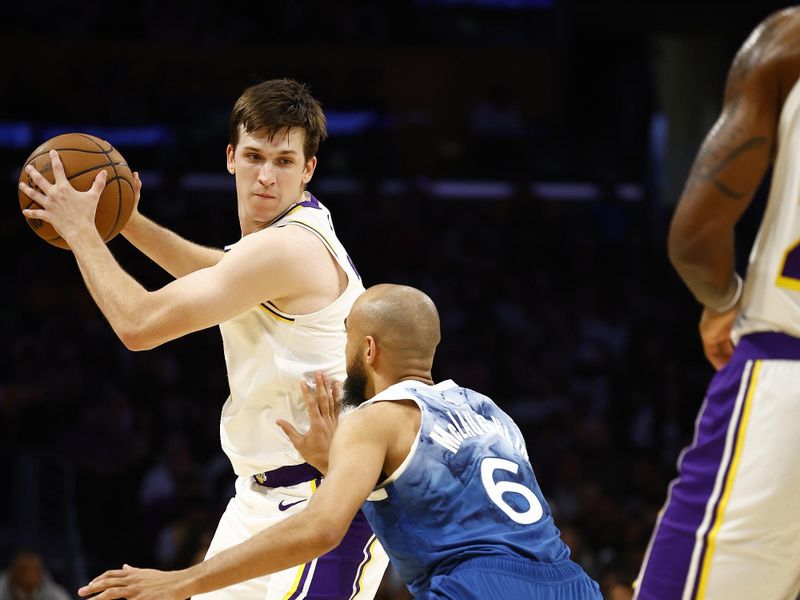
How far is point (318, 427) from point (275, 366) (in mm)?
455

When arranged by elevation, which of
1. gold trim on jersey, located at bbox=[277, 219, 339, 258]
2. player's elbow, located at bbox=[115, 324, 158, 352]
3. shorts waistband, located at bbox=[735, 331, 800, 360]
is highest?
shorts waistband, located at bbox=[735, 331, 800, 360]

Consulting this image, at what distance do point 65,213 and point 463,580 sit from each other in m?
1.76

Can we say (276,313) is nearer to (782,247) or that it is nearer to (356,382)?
(356,382)

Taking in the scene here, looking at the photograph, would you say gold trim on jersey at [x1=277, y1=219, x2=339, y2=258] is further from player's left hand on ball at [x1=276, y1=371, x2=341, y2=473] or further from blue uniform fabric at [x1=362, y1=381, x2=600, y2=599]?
blue uniform fabric at [x1=362, y1=381, x2=600, y2=599]

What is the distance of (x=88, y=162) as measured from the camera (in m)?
3.88

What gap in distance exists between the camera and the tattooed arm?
2.61 m

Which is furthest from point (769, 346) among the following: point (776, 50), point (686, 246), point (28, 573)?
point (28, 573)

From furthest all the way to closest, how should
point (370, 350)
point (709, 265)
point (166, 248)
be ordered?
point (166, 248)
point (370, 350)
point (709, 265)

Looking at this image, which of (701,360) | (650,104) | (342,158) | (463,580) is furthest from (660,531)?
(650,104)

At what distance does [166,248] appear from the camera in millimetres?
4496

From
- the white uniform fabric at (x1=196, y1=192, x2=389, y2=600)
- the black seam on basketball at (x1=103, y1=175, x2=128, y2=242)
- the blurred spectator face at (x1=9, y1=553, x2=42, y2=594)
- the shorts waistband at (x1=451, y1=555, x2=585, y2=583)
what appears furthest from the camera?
the blurred spectator face at (x1=9, y1=553, x2=42, y2=594)

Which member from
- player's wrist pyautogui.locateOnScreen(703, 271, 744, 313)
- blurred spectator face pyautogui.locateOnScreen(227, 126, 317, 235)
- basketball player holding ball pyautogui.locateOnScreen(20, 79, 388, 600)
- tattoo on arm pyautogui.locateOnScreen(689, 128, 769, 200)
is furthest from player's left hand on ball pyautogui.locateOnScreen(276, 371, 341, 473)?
tattoo on arm pyautogui.locateOnScreen(689, 128, 769, 200)

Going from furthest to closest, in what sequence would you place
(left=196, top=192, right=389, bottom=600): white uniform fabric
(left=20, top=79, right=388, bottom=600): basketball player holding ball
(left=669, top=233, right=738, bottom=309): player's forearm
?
(left=196, top=192, right=389, bottom=600): white uniform fabric → (left=20, top=79, right=388, bottom=600): basketball player holding ball → (left=669, top=233, right=738, bottom=309): player's forearm

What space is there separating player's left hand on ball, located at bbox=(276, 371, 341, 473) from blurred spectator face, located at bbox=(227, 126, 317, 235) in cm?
78
